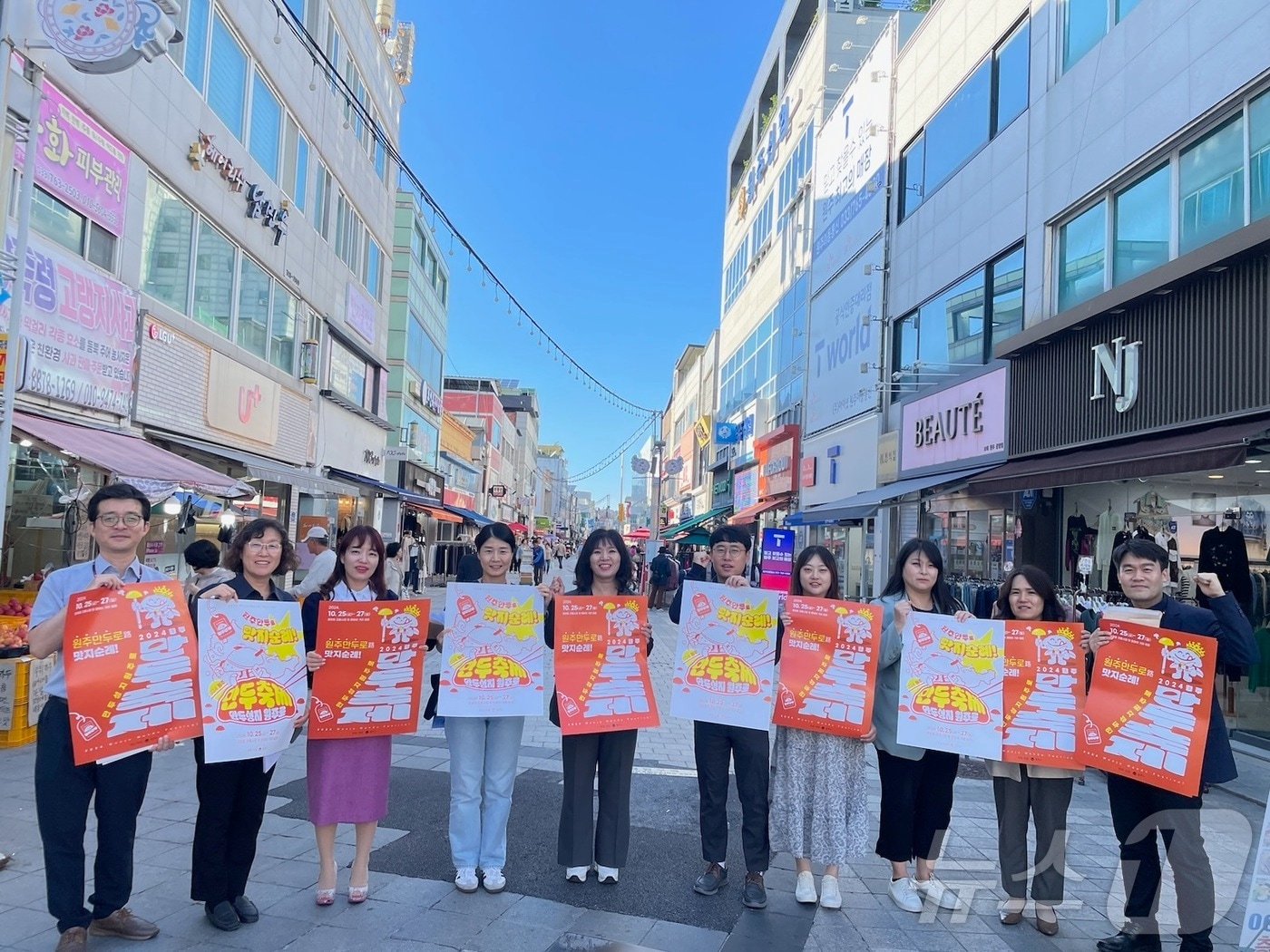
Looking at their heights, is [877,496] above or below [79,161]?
below

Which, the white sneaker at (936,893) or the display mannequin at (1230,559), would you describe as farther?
the display mannequin at (1230,559)

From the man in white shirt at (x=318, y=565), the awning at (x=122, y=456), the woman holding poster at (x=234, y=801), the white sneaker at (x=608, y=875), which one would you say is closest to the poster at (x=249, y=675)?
the woman holding poster at (x=234, y=801)

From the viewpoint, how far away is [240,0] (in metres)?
13.1

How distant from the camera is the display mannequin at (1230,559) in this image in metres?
7.57

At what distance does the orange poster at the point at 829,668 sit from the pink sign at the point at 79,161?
872 cm

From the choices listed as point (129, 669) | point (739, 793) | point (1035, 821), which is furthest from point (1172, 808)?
point (129, 669)

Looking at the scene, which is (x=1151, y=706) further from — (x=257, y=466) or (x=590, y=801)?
(x=257, y=466)

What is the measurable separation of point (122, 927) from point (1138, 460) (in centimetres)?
866

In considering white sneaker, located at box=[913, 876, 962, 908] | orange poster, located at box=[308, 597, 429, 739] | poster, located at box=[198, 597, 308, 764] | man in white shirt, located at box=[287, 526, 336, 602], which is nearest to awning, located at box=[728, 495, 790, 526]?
man in white shirt, located at box=[287, 526, 336, 602]

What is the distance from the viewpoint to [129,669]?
3.22m

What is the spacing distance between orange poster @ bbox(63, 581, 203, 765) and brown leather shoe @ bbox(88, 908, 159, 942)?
0.78m

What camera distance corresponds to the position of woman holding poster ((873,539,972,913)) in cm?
399

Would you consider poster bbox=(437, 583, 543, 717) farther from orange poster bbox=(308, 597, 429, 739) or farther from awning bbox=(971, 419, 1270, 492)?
awning bbox=(971, 419, 1270, 492)

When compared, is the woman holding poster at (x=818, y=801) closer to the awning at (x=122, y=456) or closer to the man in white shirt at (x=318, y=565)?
the man in white shirt at (x=318, y=565)
